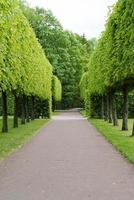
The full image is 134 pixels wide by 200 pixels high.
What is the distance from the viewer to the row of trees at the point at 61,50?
82.7 metres

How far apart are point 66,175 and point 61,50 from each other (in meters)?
77.5

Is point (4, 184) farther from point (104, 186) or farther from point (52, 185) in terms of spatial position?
point (104, 186)

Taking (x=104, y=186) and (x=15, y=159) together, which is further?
(x=15, y=159)

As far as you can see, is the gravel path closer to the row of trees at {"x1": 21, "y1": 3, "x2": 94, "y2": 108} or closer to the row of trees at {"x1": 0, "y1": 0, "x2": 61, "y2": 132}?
the row of trees at {"x1": 0, "y1": 0, "x2": 61, "y2": 132}

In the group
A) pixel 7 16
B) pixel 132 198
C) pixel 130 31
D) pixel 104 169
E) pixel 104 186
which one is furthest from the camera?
pixel 130 31

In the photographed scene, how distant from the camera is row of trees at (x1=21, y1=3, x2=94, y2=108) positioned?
8269cm

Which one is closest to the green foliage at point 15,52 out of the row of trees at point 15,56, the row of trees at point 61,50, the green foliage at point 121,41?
the row of trees at point 15,56

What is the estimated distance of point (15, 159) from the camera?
579 inches

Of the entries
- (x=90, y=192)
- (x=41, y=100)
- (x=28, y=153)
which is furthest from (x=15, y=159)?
(x=41, y=100)

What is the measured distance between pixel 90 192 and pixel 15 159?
566 centimetres

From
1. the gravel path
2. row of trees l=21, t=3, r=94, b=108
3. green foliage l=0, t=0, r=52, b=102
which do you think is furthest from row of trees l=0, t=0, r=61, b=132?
row of trees l=21, t=3, r=94, b=108

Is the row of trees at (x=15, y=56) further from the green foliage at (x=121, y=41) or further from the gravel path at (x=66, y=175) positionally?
the green foliage at (x=121, y=41)

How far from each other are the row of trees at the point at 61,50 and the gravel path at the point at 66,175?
65.9m

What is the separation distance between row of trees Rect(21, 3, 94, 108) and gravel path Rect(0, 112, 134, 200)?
6586cm
